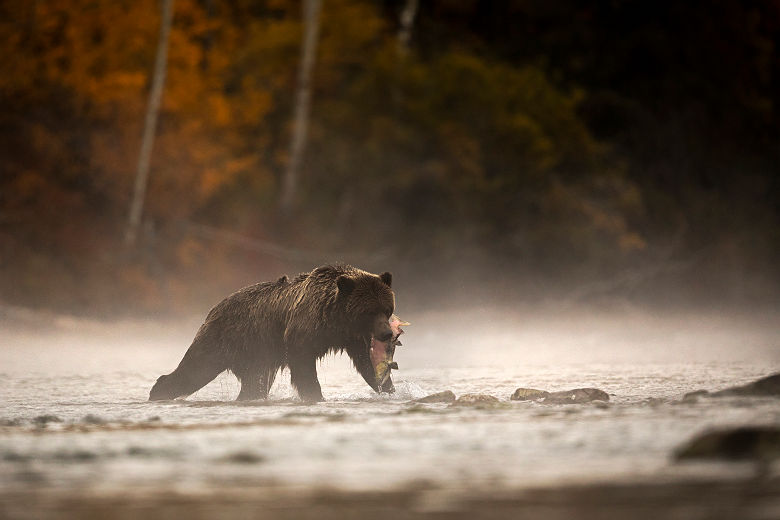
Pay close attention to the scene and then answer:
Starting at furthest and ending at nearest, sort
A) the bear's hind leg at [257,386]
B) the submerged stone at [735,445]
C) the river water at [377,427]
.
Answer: the bear's hind leg at [257,386] → the submerged stone at [735,445] → the river water at [377,427]

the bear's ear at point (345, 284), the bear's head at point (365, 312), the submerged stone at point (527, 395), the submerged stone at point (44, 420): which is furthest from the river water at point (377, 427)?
the bear's ear at point (345, 284)

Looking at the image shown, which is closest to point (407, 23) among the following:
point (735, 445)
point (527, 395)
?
point (527, 395)

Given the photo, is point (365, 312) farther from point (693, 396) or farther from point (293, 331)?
point (693, 396)

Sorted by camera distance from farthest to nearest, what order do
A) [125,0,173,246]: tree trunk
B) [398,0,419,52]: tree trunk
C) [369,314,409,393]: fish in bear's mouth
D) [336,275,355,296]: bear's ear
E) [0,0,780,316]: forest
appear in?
[398,0,419,52]: tree trunk → [125,0,173,246]: tree trunk → [0,0,780,316]: forest → [369,314,409,393]: fish in bear's mouth → [336,275,355,296]: bear's ear

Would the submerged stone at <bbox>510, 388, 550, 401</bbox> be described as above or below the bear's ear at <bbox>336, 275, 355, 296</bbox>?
below

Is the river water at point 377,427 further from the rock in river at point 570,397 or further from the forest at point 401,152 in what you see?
the forest at point 401,152

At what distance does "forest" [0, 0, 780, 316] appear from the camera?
3388cm

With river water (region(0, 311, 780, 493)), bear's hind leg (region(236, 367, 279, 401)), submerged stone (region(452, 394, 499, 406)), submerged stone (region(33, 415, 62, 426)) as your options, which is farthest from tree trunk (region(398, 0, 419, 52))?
submerged stone (region(33, 415, 62, 426))

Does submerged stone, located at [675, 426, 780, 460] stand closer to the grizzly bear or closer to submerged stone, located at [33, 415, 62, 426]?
the grizzly bear

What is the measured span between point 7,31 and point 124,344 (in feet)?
34.5

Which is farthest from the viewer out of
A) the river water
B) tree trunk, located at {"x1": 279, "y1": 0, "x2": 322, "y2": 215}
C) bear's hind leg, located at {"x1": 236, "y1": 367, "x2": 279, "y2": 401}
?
tree trunk, located at {"x1": 279, "y1": 0, "x2": 322, "y2": 215}

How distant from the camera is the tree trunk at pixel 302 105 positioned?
37531 mm

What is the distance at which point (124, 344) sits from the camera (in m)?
28.3

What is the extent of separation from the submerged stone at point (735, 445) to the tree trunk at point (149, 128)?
27821 mm
